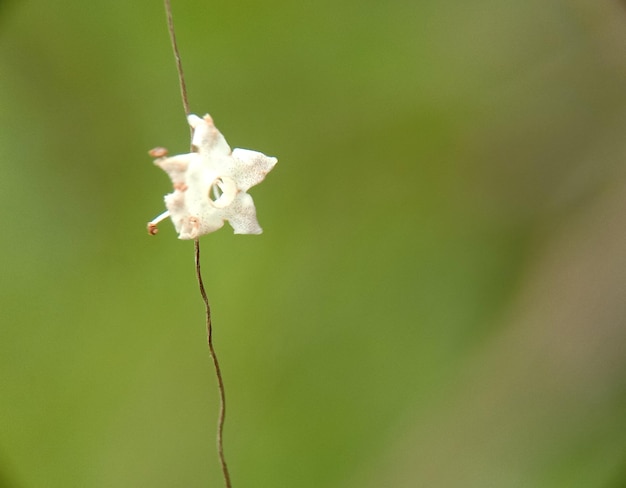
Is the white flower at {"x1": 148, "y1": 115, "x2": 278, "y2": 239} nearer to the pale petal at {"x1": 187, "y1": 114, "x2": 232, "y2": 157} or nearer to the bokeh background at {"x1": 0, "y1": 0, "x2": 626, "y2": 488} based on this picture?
the pale petal at {"x1": 187, "y1": 114, "x2": 232, "y2": 157}

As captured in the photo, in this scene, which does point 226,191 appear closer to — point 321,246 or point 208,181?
point 208,181

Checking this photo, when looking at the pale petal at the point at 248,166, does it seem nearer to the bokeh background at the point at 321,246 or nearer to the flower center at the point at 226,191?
the flower center at the point at 226,191

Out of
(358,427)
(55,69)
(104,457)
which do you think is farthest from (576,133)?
(104,457)

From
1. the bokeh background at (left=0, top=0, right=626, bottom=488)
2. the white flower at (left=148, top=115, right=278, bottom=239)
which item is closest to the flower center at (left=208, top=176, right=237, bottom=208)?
the white flower at (left=148, top=115, right=278, bottom=239)

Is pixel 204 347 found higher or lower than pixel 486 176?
lower

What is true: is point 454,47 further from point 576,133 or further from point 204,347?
point 204,347

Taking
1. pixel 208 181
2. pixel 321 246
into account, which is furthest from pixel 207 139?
pixel 321 246
